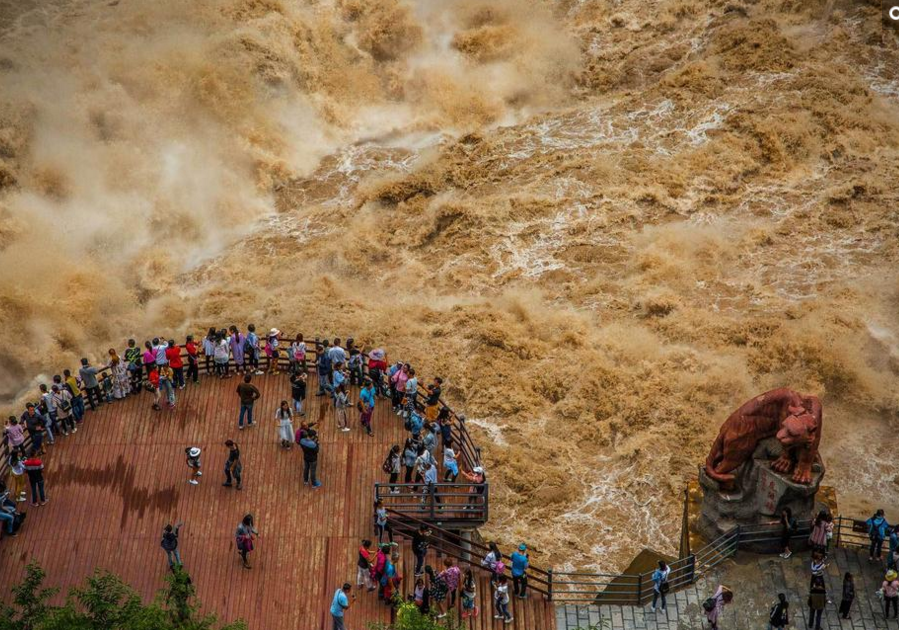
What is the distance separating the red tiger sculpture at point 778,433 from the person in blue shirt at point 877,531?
165 centimetres

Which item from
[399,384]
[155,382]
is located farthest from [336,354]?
[155,382]

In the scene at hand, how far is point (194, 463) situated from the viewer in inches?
998

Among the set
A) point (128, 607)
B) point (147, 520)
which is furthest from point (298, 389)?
point (128, 607)

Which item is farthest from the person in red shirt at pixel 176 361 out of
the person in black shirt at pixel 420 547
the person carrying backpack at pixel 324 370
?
the person in black shirt at pixel 420 547

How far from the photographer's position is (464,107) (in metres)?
47.1

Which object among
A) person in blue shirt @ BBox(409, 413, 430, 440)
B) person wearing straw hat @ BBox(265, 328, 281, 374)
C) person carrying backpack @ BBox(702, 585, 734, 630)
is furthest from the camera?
person wearing straw hat @ BBox(265, 328, 281, 374)

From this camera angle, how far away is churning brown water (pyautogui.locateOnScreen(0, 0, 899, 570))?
35.1 meters

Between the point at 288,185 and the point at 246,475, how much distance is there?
64.7 ft

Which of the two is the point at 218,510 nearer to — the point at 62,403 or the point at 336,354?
the point at 62,403

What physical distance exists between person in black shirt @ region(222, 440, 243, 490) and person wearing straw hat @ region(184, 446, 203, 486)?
60 cm

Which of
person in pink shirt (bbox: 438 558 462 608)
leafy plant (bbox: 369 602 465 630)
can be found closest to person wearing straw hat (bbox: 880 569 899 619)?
person in pink shirt (bbox: 438 558 462 608)

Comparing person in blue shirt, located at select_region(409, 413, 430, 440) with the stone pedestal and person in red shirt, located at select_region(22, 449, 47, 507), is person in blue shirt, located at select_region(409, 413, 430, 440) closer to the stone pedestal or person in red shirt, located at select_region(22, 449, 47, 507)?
the stone pedestal

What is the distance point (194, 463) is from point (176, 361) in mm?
3083

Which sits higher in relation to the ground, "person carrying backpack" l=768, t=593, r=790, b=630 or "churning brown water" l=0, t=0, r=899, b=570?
"churning brown water" l=0, t=0, r=899, b=570
